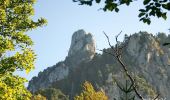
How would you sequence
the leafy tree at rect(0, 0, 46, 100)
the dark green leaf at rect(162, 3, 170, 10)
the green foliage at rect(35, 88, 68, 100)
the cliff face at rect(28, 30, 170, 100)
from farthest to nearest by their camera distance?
the cliff face at rect(28, 30, 170, 100)
the green foliage at rect(35, 88, 68, 100)
the leafy tree at rect(0, 0, 46, 100)
the dark green leaf at rect(162, 3, 170, 10)

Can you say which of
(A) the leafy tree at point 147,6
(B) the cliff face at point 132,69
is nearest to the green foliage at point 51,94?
(B) the cliff face at point 132,69

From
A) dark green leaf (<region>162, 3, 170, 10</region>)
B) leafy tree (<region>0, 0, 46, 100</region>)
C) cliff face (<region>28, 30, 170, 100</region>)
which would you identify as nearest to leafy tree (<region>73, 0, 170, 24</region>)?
dark green leaf (<region>162, 3, 170, 10</region>)

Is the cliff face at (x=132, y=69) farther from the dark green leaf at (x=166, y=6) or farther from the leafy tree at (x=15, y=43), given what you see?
the dark green leaf at (x=166, y=6)

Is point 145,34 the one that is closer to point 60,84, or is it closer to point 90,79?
point 90,79

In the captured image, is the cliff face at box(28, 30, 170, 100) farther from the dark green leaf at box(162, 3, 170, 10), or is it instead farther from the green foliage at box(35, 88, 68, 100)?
the dark green leaf at box(162, 3, 170, 10)

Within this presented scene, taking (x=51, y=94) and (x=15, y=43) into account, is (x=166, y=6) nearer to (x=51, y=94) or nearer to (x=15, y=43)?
(x=15, y=43)

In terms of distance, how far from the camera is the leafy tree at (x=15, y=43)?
20.2 m

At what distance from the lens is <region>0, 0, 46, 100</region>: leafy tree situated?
66.2ft

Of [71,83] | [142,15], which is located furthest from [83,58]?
[142,15]

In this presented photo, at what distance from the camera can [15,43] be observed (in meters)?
21.8

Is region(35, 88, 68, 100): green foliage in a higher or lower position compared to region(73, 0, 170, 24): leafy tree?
higher

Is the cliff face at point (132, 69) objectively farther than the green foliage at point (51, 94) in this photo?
Yes

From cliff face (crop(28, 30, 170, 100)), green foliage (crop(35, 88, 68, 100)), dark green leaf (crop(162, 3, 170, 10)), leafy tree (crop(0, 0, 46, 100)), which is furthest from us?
cliff face (crop(28, 30, 170, 100))

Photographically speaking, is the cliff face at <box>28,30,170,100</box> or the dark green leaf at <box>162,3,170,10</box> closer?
the dark green leaf at <box>162,3,170,10</box>
